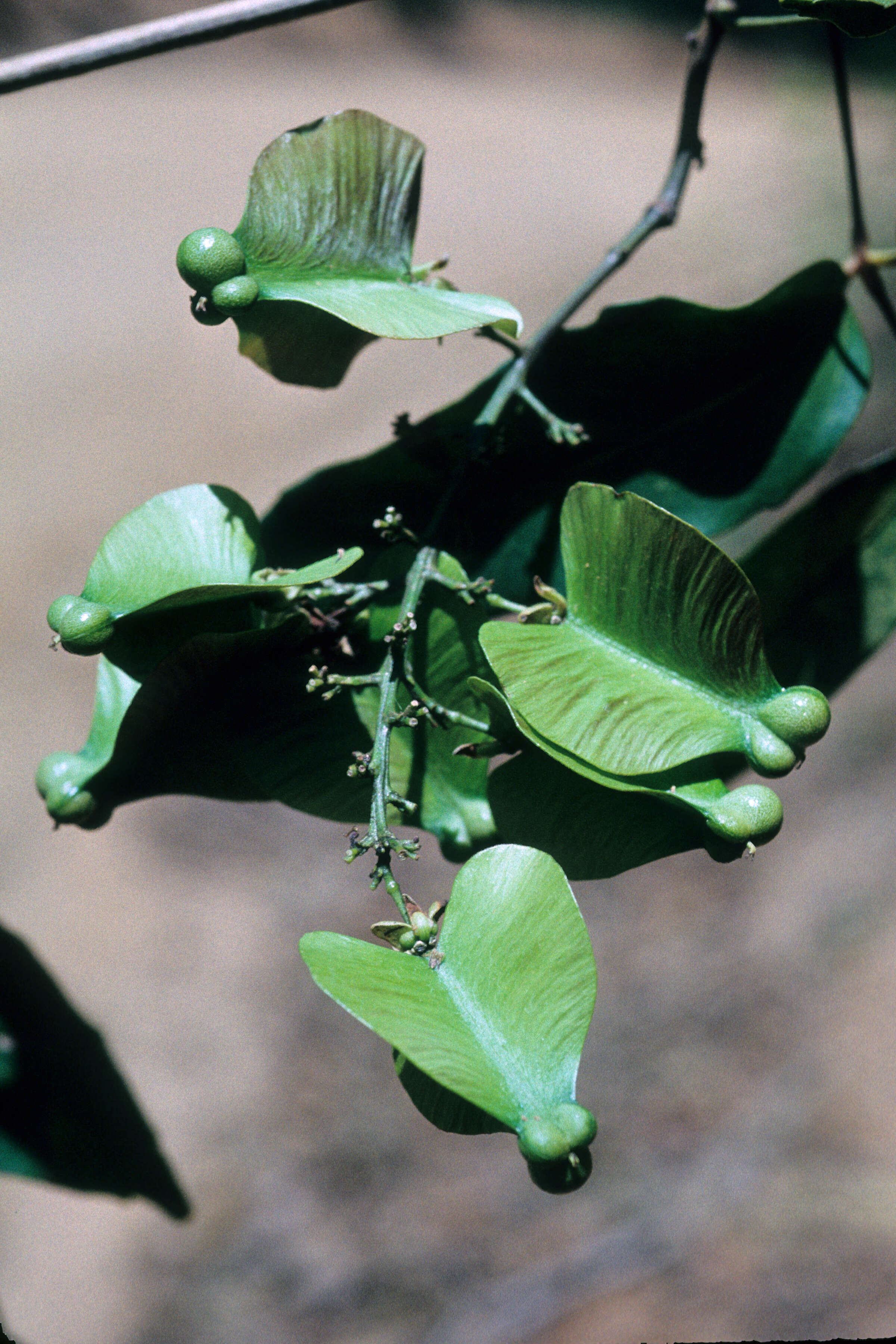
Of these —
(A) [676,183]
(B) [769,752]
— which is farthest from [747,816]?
(A) [676,183]

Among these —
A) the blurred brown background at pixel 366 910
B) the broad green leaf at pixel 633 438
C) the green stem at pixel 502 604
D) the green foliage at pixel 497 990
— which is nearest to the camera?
the green foliage at pixel 497 990

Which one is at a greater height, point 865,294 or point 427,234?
point 427,234

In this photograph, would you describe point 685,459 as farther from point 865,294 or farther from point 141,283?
point 141,283

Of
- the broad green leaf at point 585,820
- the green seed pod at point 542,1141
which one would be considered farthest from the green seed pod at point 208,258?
the green seed pod at point 542,1141

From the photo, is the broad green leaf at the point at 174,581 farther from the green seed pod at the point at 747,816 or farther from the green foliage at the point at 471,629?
the green seed pod at the point at 747,816

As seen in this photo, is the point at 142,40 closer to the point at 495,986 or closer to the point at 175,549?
the point at 175,549

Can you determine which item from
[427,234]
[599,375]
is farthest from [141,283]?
[599,375]

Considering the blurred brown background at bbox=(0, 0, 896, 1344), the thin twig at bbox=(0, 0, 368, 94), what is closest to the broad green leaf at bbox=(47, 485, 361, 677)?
the thin twig at bbox=(0, 0, 368, 94)
